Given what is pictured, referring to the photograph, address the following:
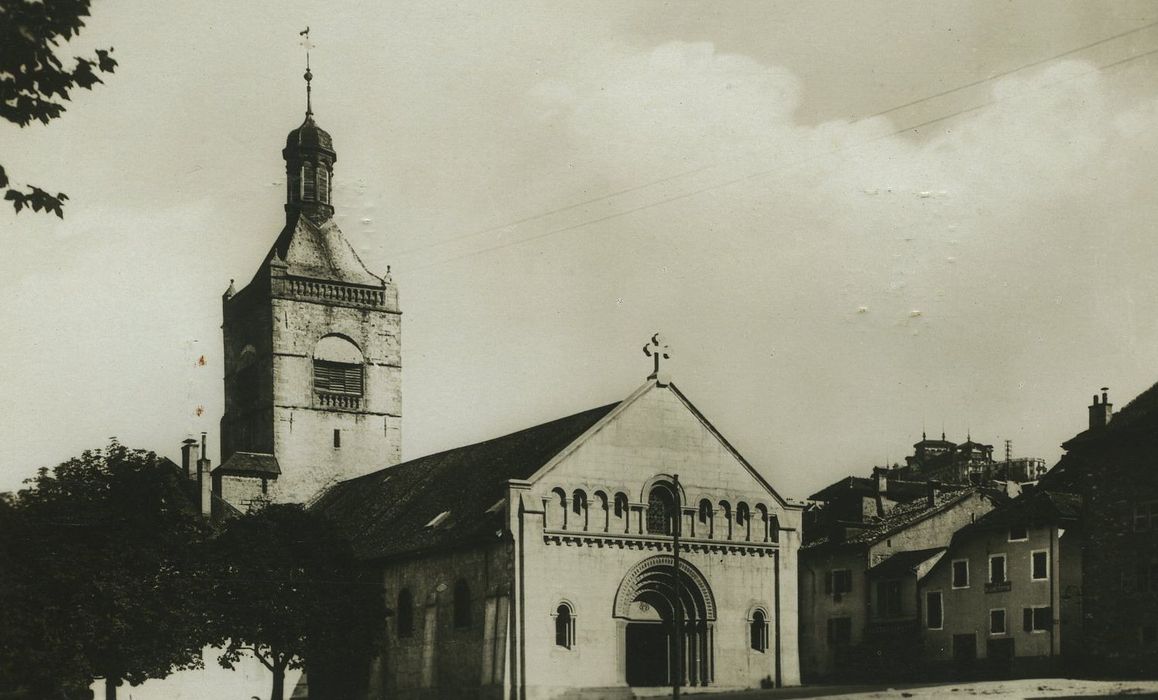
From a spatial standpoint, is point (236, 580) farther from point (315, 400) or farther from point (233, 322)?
point (233, 322)

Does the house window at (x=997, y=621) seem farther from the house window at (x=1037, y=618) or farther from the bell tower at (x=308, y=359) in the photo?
the bell tower at (x=308, y=359)

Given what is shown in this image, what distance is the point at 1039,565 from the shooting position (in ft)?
200

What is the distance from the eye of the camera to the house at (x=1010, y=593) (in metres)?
59.7

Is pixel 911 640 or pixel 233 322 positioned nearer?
pixel 911 640

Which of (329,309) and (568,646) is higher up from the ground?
(329,309)

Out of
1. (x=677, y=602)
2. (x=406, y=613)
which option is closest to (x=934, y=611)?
(x=677, y=602)

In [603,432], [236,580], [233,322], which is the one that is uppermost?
[233,322]

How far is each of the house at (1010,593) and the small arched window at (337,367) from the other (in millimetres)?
29537

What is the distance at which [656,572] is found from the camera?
49.5m

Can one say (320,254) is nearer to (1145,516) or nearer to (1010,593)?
(1010,593)

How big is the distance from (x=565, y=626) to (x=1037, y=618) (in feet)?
77.5

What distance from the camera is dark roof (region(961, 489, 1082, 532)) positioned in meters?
59.7

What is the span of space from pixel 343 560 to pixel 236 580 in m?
4.13

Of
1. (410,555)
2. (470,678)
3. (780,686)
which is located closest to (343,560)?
(410,555)
